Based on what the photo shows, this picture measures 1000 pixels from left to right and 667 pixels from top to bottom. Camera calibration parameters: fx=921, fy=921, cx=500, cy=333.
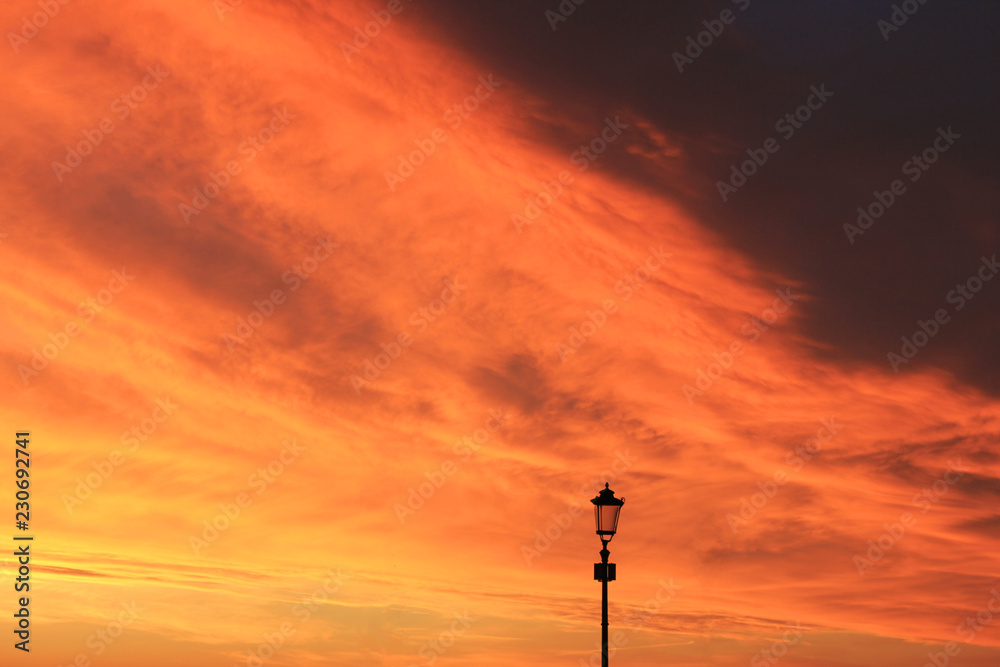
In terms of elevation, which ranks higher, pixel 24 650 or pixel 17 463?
pixel 17 463

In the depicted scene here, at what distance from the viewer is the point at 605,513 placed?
16797 millimetres

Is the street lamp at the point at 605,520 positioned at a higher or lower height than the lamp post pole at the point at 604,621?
higher

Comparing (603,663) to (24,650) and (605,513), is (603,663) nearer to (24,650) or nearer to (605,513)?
(605,513)

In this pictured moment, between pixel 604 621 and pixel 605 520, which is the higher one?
pixel 605 520

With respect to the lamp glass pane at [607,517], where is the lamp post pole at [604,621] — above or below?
below

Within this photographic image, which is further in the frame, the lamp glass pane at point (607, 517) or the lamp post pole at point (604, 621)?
the lamp glass pane at point (607, 517)

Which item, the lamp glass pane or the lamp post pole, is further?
the lamp glass pane

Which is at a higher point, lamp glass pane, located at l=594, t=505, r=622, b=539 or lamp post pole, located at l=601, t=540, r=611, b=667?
lamp glass pane, located at l=594, t=505, r=622, b=539

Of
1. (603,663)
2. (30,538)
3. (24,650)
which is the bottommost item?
(603,663)

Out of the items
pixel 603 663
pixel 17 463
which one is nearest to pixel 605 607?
pixel 603 663

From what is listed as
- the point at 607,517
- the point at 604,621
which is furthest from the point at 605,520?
the point at 604,621

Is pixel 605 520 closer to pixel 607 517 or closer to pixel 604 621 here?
pixel 607 517

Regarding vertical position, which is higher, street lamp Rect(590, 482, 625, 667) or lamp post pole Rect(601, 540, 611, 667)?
street lamp Rect(590, 482, 625, 667)

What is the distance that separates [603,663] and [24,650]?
16822mm
